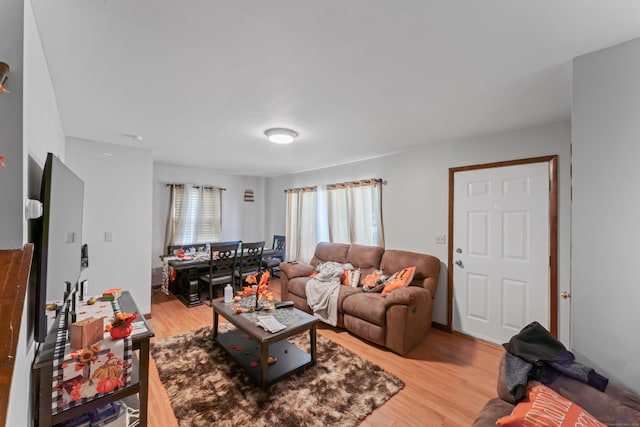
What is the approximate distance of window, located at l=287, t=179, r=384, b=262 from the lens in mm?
4125

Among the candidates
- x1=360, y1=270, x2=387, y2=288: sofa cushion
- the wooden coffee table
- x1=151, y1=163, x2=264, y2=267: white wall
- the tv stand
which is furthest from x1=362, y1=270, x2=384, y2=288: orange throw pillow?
x1=151, y1=163, x2=264, y2=267: white wall

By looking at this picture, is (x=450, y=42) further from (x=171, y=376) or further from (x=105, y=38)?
(x=171, y=376)

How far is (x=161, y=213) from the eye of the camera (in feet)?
16.1

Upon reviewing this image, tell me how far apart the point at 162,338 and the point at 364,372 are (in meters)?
2.29

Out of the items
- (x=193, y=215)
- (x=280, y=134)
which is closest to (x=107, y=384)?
(x=280, y=134)

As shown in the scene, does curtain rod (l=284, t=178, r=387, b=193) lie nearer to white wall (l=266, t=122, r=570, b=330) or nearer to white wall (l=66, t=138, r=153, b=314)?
white wall (l=266, t=122, r=570, b=330)

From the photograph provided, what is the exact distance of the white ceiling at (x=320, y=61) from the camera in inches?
45.3

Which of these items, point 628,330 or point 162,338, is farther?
point 162,338

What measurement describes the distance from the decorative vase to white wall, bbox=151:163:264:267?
12.4 feet

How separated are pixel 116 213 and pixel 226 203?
2.61 meters

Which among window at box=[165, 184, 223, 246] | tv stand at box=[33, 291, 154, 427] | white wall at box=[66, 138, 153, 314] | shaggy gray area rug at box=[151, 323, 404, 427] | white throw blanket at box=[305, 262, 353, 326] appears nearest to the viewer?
tv stand at box=[33, 291, 154, 427]

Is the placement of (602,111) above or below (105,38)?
below

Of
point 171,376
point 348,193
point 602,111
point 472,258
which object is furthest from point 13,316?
point 348,193

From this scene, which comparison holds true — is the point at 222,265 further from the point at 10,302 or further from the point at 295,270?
the point at 10,302
